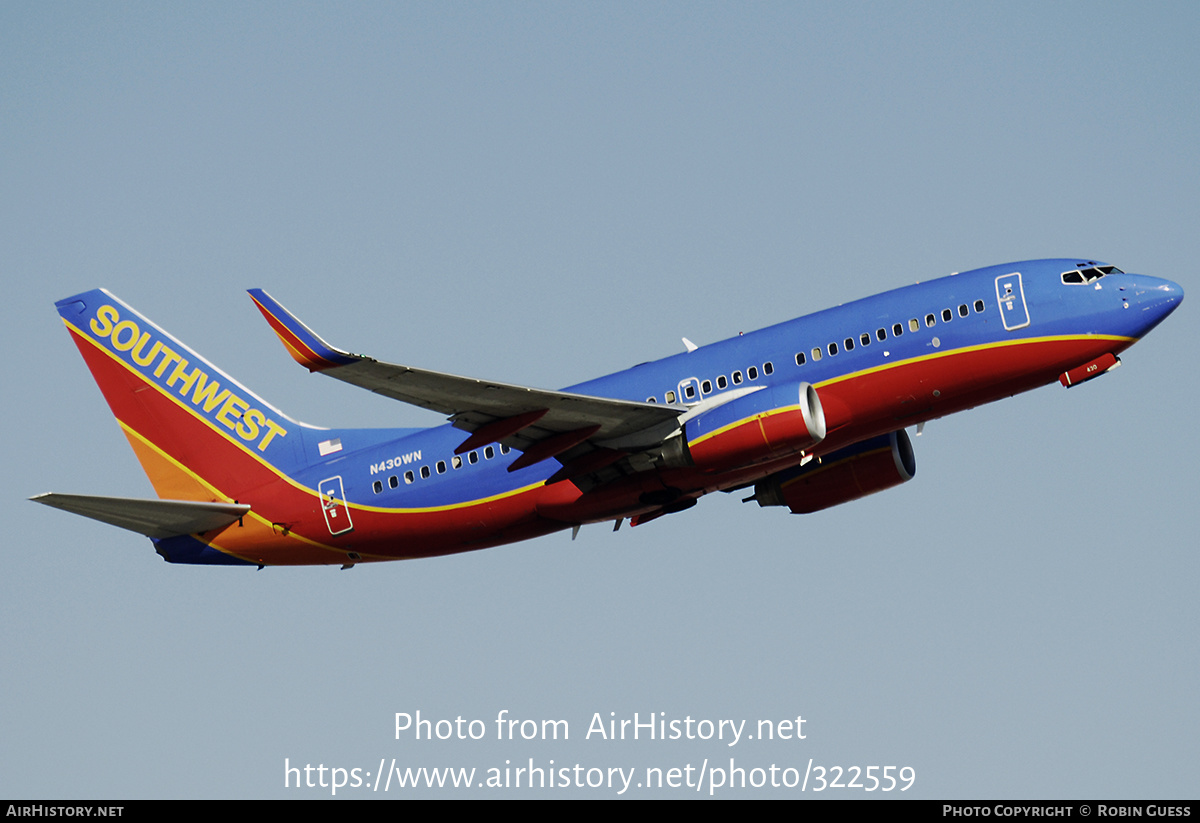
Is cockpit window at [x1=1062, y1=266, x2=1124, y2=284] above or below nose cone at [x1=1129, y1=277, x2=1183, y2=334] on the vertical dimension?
above

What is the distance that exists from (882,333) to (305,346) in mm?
14959

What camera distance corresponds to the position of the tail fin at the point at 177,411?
42.1 meters

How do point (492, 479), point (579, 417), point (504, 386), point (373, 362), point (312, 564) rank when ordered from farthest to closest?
point (312, 564) < point (492, 479) < point (579, 417) < point (504, 386) < point (373, 362)

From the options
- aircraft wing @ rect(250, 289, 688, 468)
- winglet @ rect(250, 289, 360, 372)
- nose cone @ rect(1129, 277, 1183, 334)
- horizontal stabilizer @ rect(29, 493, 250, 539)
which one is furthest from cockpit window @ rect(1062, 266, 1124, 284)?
horizontal stabilizer @ rect(29, 493, 250, 539)

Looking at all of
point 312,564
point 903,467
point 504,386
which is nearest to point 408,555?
point 312,564

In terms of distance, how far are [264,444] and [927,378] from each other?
65.4 ft

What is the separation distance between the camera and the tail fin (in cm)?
4206

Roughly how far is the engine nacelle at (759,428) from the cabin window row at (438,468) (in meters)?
5.96

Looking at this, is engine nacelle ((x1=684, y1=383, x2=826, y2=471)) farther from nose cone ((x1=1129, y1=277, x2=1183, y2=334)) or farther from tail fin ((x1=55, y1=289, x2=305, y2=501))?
Result: tail fin ((x1=55, y1=289, x2=305, y2=501))

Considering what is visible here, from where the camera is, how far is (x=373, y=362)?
1173 inches

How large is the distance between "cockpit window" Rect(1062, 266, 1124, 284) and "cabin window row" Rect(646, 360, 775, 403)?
7865mm

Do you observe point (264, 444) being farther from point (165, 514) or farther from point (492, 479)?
point (492, 479)

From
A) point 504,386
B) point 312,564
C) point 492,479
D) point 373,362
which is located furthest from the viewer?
point 312,564

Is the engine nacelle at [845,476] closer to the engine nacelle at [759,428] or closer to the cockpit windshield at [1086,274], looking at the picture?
the engine nacelle at [759,428]
